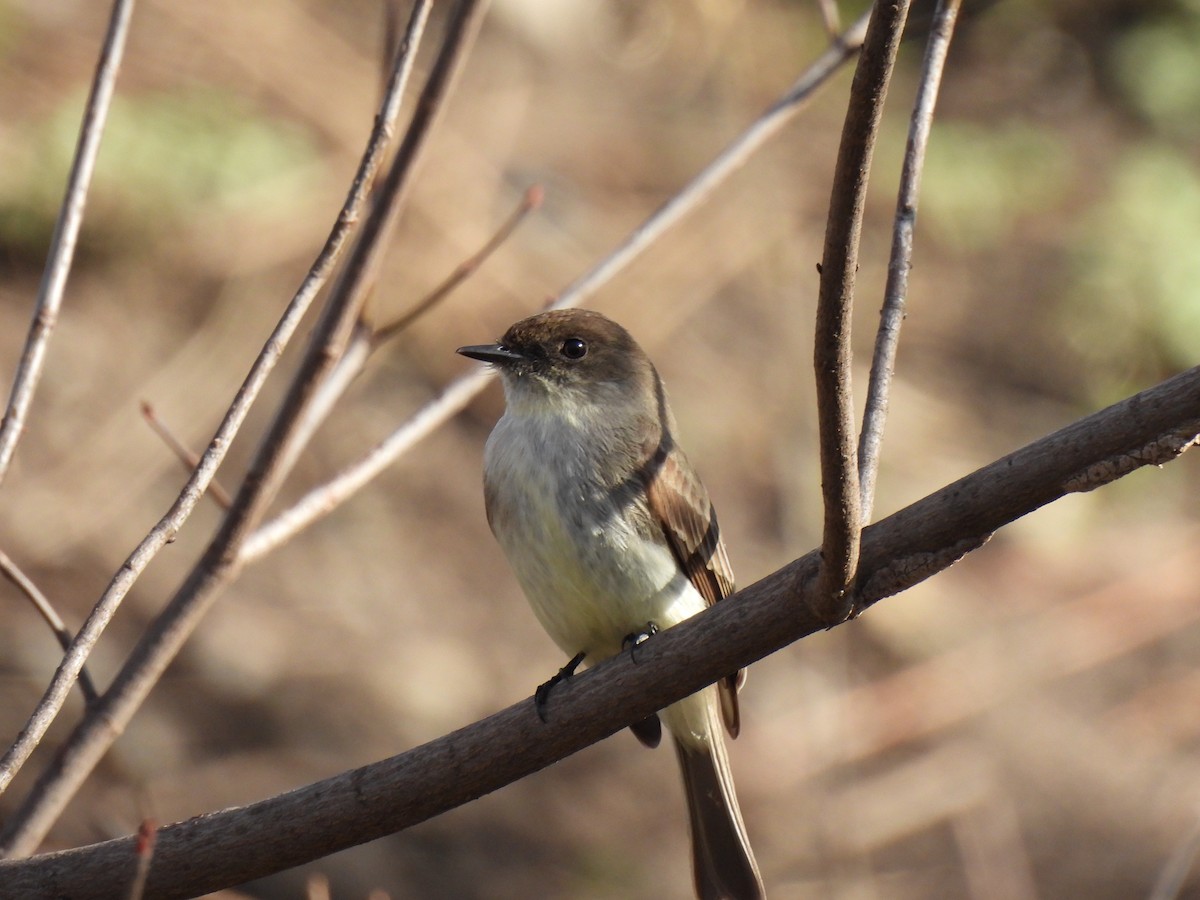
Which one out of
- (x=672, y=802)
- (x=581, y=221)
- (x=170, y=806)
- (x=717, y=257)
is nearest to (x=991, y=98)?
(x=717, y=257)

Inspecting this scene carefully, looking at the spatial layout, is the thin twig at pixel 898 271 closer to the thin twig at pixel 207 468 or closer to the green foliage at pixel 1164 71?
the thin twig at pixel 207 468

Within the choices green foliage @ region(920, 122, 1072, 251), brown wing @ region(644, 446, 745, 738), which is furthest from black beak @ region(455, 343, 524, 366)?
green foliage @ region(920, 122, 1072, 251)

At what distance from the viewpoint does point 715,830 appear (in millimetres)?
4109

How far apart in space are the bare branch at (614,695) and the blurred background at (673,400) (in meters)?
3.33

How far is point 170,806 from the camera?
605cm

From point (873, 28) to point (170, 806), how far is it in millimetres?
5075

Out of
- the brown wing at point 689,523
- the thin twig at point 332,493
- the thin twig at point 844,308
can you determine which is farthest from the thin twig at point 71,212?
the brown wing at point 689,523

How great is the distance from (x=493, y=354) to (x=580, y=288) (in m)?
0.72

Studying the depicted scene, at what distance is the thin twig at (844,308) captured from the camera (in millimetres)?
1996

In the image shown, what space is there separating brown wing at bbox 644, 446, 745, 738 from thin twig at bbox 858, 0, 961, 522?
3.42 ft

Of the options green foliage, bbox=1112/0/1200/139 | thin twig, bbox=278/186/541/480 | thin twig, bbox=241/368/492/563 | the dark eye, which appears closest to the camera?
thin twig, bbox=241/368/492/563

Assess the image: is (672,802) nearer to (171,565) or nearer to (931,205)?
(171,565)

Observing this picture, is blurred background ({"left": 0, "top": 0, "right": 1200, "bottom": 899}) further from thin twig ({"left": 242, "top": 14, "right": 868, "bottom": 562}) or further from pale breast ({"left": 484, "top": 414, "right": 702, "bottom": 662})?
pale breast ({"left": 484, "top": 414, "right": 702, "bottom": 662})

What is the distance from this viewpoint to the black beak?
401 cm
